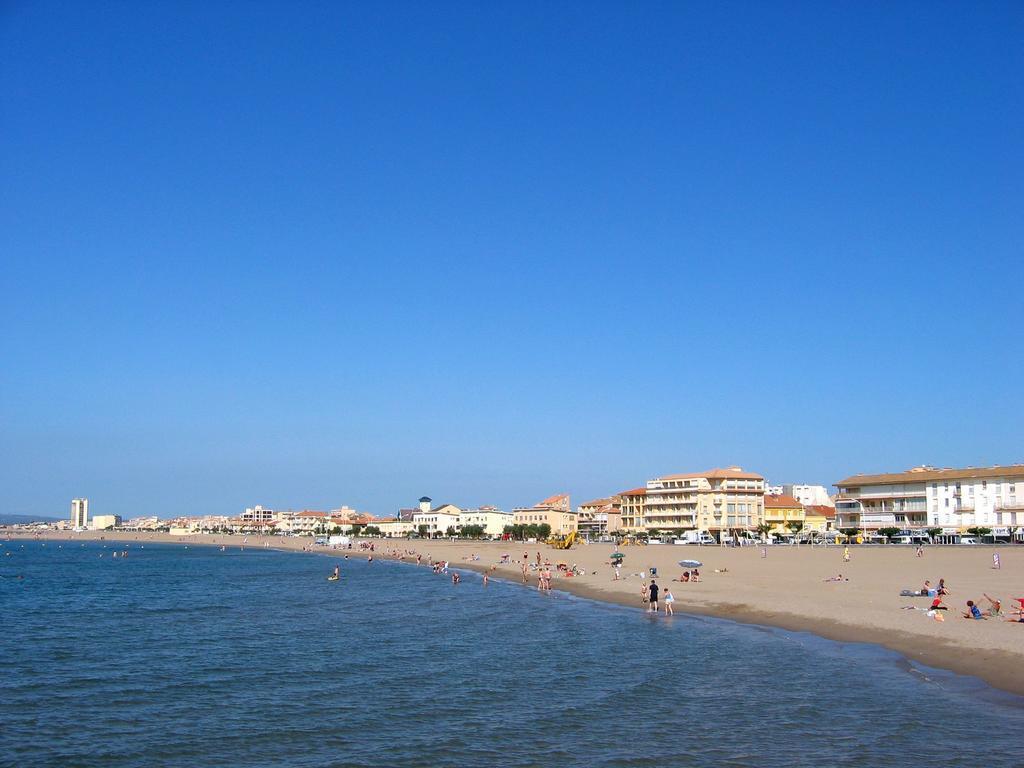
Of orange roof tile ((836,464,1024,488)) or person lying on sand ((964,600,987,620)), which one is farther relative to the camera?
orange roof tile ((836,464,1024,488))

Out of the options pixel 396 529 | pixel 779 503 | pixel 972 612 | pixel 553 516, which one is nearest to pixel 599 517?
pixel 553 516

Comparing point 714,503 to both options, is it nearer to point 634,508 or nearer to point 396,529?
point 634,508

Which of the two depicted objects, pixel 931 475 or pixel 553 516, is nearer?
pixel 931 475

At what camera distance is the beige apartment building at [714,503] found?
4171 inches

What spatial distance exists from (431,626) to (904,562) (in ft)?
107

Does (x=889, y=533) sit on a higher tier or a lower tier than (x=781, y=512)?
lower

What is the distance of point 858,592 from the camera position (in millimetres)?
36562

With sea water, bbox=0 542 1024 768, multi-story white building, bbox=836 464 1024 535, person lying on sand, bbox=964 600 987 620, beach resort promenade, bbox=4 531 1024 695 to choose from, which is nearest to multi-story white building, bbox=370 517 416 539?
multi-story white building, bbox=836 464 1024 535

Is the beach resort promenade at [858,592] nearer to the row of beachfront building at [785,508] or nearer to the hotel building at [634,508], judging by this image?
the row of beachfront building at [785,508]

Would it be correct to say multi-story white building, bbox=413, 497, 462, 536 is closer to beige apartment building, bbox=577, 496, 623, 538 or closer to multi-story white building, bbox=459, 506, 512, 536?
multi-story white building, bbox=459, 506, 512, 536

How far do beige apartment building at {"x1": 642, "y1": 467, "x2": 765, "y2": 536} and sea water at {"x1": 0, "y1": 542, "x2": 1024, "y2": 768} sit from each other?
7283cm

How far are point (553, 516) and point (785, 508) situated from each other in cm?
4747

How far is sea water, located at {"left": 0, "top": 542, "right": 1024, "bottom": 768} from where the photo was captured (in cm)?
1513

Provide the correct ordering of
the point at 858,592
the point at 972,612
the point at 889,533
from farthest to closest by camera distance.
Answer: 1. the point at 889,533
2. the point at 858,592
3. the point at 972,612
